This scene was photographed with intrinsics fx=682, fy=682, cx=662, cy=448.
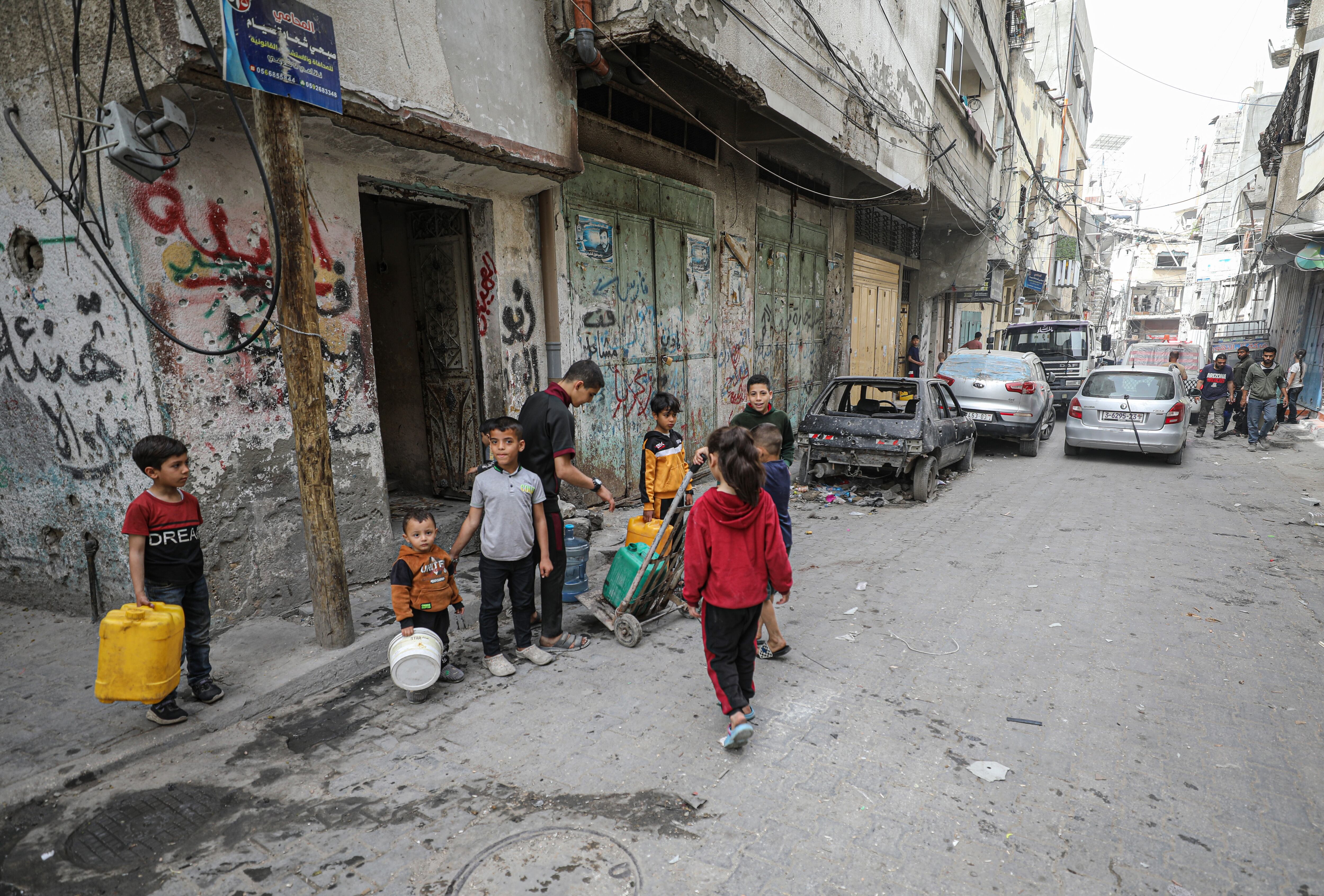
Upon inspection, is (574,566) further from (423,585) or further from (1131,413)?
(1131,413)

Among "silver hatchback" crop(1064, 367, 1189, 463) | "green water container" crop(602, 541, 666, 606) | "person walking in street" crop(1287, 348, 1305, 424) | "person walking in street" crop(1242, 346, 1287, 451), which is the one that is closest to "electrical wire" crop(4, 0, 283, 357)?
"green water container" crop(602, 541, 666, 606)

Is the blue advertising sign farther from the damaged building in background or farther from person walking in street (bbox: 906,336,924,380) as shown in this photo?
person walking in street (bbox: 906,336,924,380)

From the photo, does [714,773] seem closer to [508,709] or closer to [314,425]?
[508,709]

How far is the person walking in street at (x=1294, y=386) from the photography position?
14.1 m

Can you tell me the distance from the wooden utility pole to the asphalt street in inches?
24.8

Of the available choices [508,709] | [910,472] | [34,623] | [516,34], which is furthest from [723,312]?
[34,623]

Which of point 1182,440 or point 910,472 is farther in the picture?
point 1182,440

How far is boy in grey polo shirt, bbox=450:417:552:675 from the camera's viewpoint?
12.5 ft

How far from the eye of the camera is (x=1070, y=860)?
7.98ft

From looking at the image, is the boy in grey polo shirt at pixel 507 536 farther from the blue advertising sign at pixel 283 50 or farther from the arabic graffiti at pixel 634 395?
the arabic graffiti at pixel 634 395

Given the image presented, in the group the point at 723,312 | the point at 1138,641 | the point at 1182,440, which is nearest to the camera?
the point at 1138,641

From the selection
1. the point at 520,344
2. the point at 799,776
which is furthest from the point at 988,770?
the point at 520,344

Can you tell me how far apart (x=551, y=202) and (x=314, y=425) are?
377cm

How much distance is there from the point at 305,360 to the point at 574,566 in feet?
7.16
